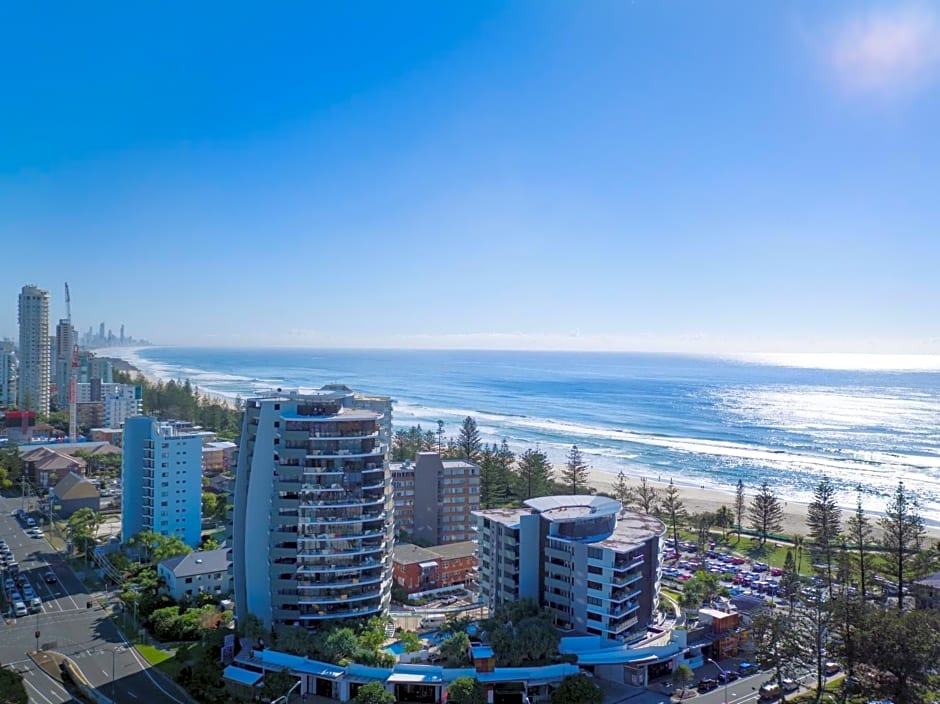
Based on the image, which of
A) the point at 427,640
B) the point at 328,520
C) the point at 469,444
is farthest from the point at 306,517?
the point at 469,444

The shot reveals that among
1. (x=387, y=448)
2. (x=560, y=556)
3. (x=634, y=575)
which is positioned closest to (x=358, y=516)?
(x=387, y=448)

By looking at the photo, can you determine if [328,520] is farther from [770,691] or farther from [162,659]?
[770,691]

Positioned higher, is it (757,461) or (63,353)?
(63,353)

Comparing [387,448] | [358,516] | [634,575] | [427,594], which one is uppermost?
[387,448]

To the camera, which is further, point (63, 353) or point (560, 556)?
point (63, 353)

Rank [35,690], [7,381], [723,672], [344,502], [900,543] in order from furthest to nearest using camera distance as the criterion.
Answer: [7,381], [900,543], [344,502], [723,672], [35,690]

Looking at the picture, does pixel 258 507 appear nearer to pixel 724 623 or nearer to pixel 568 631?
pixel 568 631
